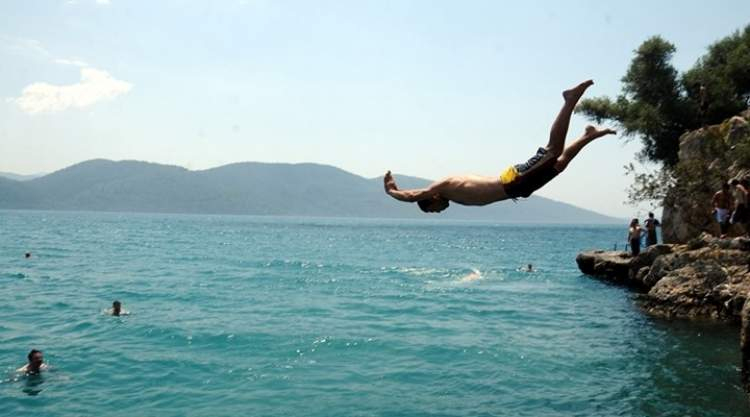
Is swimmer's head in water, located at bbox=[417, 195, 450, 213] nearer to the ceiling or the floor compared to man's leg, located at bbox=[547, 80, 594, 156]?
nearer to the floor

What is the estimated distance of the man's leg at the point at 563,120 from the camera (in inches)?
269

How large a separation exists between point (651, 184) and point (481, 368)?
61.5 ft

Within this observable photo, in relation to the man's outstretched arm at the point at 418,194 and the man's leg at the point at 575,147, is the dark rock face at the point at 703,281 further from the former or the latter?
the man's outstretched arm at the point at 418,194

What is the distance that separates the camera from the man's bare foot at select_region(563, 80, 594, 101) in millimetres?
6844

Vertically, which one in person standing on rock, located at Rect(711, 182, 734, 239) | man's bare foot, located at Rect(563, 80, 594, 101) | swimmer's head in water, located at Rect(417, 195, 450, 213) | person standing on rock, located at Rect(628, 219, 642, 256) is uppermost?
man's bare foot, located at Rect(563, 80, 594, 101)

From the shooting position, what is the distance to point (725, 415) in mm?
12492

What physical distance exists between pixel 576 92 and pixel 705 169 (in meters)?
25.0

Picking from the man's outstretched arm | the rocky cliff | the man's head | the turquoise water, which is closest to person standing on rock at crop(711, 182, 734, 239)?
the rocky cliff

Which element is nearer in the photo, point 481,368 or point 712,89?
point 481,368

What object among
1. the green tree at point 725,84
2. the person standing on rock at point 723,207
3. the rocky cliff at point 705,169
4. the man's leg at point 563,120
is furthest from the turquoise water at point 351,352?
the green tree at point 725,84

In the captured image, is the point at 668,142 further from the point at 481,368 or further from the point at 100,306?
the point at 100,306

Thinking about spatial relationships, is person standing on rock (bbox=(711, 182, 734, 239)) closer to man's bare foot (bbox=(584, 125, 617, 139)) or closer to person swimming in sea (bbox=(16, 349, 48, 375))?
man's bare foot (bbox=(584, 125, 617, 139))

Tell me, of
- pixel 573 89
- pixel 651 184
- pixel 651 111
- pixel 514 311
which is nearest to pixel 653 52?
pixel 651 111

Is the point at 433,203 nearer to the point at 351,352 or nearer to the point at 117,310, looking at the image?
the point at 351,352
